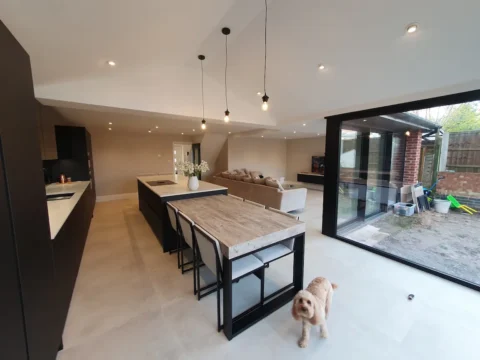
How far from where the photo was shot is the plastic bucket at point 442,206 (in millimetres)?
2996

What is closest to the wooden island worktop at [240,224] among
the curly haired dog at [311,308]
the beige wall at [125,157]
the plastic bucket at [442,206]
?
the curly haired dog at [311,308]

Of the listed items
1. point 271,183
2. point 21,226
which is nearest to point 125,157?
point 271,183

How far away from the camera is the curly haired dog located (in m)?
1.57

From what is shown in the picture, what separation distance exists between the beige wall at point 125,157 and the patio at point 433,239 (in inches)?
269

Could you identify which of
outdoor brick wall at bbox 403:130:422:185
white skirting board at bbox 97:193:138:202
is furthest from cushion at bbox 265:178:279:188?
white skirting board at bbox 97:193:138:202

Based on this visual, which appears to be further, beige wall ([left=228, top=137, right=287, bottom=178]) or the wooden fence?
beige wall ([left=228, top=137, right=287, bottom=178])

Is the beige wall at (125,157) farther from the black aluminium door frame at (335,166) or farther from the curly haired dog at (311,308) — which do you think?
the curly haired dog at (311,308)

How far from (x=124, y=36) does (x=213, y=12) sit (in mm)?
888

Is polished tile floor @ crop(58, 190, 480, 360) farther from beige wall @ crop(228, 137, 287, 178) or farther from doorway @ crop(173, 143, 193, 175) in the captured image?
beige wall @ crop(228, 137, 287, 178)

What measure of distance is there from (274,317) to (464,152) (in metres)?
3.04

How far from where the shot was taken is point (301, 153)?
10.2 meters

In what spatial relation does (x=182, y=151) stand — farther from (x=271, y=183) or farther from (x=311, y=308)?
(x=311, y=308)

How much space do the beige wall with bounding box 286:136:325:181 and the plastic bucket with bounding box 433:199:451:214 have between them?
6236mm

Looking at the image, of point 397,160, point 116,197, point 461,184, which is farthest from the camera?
point 116,197
